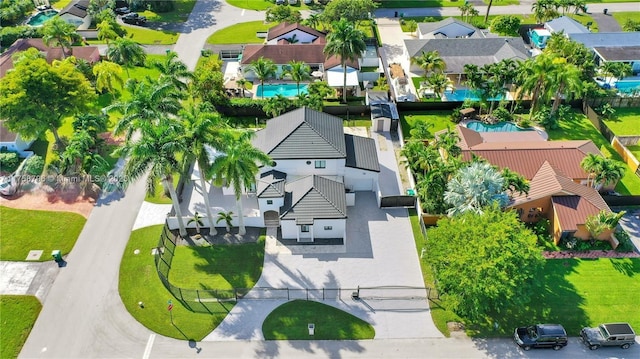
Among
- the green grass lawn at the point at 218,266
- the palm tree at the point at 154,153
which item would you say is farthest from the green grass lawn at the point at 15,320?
the palm tree at the point at 154,153

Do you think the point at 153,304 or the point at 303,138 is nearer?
the point at 153,304

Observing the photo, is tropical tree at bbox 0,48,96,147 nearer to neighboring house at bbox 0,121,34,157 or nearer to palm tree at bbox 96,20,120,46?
neighboring house at bbox 0,121,34,157

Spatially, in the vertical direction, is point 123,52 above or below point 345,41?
below

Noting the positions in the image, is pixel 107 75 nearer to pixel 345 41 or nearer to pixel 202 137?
pixel 202 137

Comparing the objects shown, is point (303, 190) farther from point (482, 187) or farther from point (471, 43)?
point (471, 43)

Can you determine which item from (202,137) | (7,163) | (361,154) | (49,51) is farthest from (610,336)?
(49,51)

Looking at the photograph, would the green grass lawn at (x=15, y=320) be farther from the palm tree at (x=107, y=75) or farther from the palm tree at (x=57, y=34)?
the palm tree at (x=57, y=34)

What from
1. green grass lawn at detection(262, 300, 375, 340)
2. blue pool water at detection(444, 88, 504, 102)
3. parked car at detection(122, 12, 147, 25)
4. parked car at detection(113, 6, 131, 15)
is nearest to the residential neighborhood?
green grass lawn at detection(262, 300, 375, 340)
